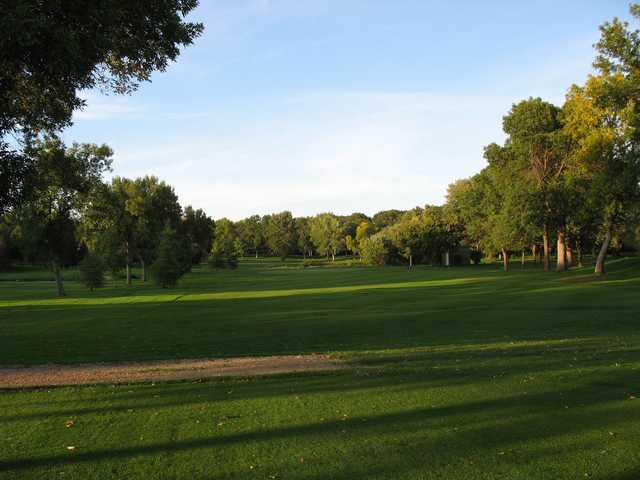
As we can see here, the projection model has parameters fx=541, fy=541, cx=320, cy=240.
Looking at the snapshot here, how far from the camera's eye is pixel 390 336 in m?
18.5

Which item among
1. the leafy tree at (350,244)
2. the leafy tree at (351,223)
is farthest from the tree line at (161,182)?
the leafy tree at (351,223)

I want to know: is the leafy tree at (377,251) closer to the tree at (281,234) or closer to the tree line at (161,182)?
the tree line at (161,182)

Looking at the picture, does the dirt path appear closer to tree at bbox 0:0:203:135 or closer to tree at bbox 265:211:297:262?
tree at bbox 0:0:203:135

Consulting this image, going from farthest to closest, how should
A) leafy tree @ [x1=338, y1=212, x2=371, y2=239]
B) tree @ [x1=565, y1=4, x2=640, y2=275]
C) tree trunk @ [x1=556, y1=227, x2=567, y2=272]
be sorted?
leafy tree @ [x1=338, y1=212, x2=371, y2=239] < tree trunk @ [x1=556, y1=227, x2=567, y2=272] < tree @ [x1=565, y1=4, x2=640, y2=275]

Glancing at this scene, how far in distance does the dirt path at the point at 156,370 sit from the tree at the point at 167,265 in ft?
127

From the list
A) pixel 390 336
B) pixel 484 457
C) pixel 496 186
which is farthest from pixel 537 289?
pixel 484 457

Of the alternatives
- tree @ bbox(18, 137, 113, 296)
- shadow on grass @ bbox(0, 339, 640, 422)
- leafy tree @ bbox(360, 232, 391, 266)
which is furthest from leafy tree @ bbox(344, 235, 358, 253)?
shadow on grass @ bbox(0, 339, 640, 422)

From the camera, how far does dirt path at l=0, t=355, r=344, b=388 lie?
11.4 meters

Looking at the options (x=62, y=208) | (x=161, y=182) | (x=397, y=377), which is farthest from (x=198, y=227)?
(x=397, y=377)

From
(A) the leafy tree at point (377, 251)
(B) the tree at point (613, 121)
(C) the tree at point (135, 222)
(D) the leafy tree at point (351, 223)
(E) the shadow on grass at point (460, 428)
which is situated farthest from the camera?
(D) the leafy tree at point (351, 223)

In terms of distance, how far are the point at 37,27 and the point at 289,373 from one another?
26.0 feet

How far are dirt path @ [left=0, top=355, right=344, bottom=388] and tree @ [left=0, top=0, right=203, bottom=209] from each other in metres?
4.07

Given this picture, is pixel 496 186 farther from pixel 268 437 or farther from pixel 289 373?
pixel 268 437

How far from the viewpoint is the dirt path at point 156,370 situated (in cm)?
1137
